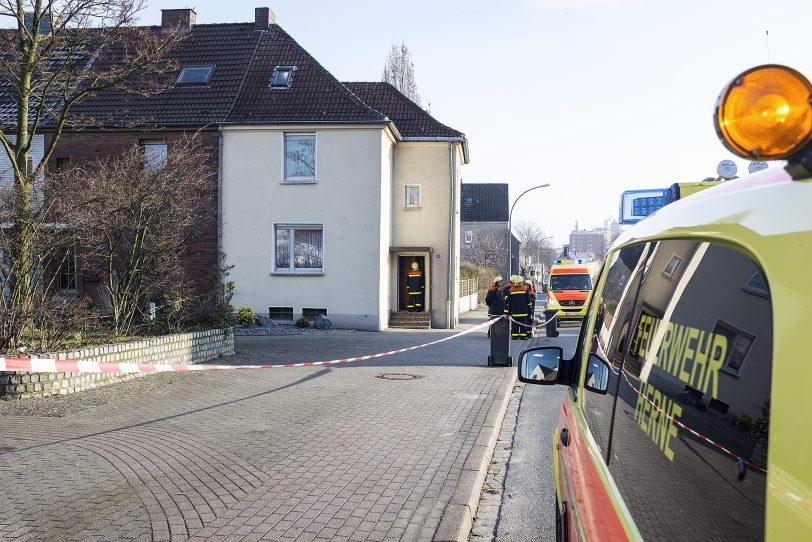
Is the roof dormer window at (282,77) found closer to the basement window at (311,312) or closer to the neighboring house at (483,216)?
the basement window at (311,312)

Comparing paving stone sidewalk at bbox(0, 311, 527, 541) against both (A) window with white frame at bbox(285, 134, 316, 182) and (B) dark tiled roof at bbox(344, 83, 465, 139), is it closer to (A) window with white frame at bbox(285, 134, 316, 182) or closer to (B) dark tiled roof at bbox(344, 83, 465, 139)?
(A) window with white frame at bbox(285, 134, 316, 182)

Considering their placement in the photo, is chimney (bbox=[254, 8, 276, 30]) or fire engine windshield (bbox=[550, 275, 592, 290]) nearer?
chimney (bbox=[254, 8, 276, 30])

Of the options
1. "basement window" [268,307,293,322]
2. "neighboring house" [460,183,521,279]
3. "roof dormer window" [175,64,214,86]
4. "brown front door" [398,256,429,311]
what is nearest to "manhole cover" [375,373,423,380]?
"basement window" [268,307,293,322]

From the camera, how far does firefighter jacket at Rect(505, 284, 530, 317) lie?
17.6 metres

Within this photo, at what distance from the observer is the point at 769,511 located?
3.95 ft

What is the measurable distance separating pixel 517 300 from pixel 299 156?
10102mm

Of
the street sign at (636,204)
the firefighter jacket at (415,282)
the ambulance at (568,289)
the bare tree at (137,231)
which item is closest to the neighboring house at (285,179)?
the firefighter jacket at (415,282)

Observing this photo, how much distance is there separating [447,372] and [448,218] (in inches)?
554

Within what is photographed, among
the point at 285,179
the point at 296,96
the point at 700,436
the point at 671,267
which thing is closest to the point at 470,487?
the point at 671,267

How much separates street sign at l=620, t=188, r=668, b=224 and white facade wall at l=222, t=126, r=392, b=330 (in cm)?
1857

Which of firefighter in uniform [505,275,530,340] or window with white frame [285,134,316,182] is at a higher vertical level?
window with white frame [285,134,316,182]

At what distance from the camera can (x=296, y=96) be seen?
24.7 meters

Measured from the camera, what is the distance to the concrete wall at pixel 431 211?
2639cm

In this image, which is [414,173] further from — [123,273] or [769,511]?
[769,511]
